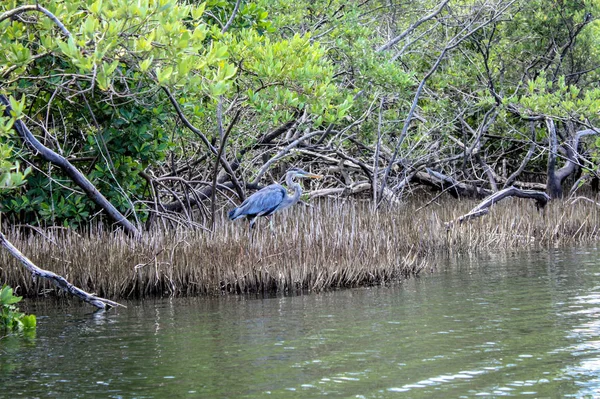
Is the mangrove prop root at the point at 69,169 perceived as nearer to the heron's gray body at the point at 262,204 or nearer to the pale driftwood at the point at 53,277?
the pale driftwood at the point at 53,277

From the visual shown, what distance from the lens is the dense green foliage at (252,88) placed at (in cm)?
562

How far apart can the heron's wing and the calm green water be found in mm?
2485

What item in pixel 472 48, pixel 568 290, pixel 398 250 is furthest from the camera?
pixel 472 48

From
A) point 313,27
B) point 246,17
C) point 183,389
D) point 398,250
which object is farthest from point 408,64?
point 183,389

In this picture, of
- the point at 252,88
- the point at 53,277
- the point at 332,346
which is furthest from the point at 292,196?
the point at 332,346

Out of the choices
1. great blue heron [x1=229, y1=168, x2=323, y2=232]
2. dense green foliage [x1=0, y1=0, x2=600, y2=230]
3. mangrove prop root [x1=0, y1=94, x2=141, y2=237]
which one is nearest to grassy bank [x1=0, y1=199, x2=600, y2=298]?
mangrove prop root [x1=0, y1=94, x2=141, y2=237]

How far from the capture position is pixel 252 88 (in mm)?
8055

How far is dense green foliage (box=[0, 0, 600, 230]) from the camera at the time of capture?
5.62m

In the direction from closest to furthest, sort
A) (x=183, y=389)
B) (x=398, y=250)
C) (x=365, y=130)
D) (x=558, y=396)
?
1. (x=558, y=396)
2. (x=183, y=389)
3. (x=398, y=250)
4. (x=365, y=130)

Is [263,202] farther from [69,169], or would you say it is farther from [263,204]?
[69,169]

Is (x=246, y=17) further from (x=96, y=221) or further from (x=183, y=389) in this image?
(x=183, y=389)

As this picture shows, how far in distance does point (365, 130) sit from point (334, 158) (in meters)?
1.36

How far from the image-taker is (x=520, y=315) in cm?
575

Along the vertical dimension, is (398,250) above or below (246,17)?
below
